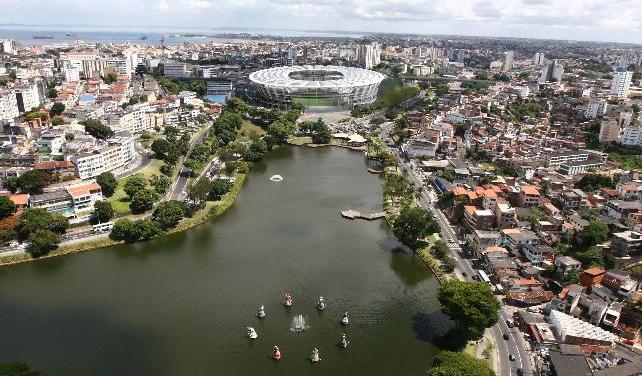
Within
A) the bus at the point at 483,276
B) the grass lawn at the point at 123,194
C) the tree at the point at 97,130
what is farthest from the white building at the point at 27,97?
the bus at the point at 483,276

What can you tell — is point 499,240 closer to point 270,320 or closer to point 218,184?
point 270,320

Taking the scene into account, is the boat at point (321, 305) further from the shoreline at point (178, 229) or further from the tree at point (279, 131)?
the tree at point (279, 131)

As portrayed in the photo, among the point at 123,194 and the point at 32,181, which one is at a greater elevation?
the point at 32,181

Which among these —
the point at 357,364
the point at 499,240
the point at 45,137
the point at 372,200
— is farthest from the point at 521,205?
the point at 45,137

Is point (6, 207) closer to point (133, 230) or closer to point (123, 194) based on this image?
point (123, 194)

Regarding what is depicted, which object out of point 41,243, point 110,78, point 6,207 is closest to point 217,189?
point 41,243
